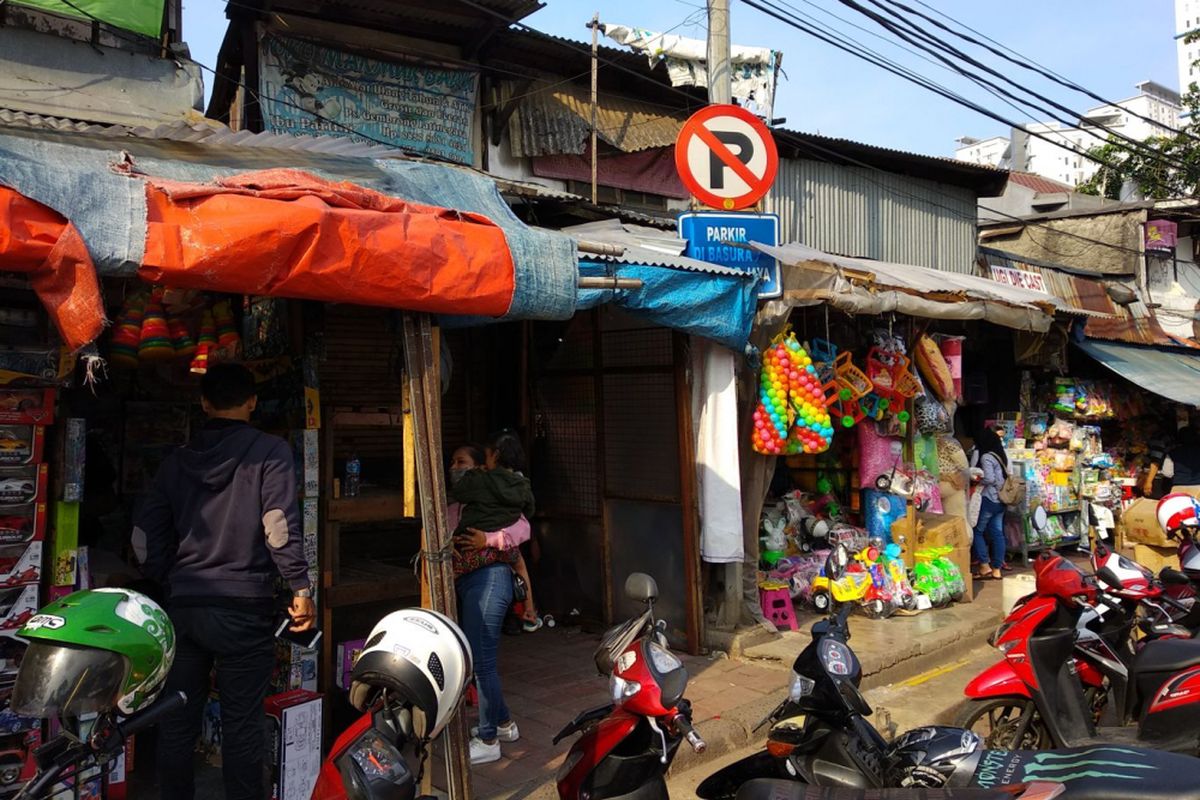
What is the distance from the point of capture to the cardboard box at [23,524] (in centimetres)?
384

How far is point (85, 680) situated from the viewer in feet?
7.50

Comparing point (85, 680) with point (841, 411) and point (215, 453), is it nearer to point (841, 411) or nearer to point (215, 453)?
point (215, 453)

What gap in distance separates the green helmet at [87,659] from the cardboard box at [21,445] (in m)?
1.80

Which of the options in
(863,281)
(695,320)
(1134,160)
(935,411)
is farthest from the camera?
(1134,160)

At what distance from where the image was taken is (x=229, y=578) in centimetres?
349

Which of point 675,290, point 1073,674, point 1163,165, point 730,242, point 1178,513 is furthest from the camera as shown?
point 1163,165

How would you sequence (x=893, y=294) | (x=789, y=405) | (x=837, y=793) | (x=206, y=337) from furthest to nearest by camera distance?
(x=893, y=294)
(x=789, y=405)
(x=206, y=337)
(x=837, y=793)

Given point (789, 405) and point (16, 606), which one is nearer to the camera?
point (16, 606)

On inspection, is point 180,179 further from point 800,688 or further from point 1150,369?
point 1150,369

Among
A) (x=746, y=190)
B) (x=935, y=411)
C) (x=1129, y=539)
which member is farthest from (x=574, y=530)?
(x=1129, y=539)

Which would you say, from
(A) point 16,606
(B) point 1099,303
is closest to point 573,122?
(A) point 16,606

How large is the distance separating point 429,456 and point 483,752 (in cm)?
180

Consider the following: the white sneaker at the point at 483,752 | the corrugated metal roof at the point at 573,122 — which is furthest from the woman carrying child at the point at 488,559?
the corrugated metal roof at the point at 573,122

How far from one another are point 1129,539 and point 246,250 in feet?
29.1
